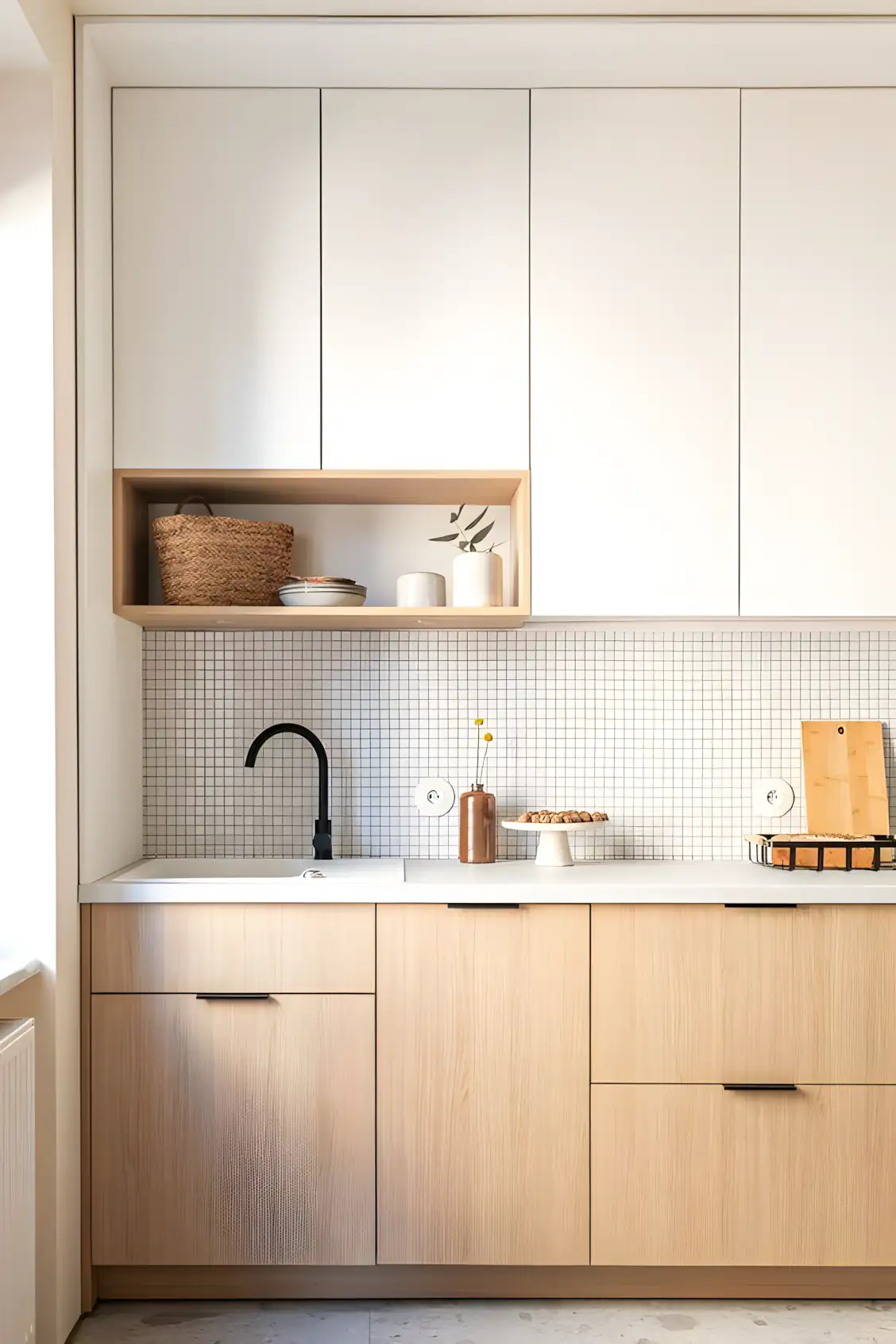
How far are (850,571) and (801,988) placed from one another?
0.90m

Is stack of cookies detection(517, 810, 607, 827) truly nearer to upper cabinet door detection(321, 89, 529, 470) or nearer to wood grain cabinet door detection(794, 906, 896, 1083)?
wood grain cabinet door detection(794, 906, 896, 1083)

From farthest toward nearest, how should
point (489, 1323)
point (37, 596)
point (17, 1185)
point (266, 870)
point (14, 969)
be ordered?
point (266, 870), point (489, 1323), point (37, 596), point (14, 969), point (17, 1185)

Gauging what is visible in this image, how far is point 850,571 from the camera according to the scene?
7.50 feet

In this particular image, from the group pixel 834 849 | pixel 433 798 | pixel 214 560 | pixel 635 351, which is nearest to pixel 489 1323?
pixel 433 798

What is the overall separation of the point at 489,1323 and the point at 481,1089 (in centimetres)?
45

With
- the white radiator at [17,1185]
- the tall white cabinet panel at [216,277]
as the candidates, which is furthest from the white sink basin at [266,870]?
the tall white cabinet panel at [216,277]

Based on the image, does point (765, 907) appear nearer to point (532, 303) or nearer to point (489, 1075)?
point (489, 1075)

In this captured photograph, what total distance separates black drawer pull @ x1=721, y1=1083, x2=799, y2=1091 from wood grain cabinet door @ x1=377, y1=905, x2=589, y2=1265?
0.96ft

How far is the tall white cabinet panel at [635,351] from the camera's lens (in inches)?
89.6

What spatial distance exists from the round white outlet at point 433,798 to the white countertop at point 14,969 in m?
0.97

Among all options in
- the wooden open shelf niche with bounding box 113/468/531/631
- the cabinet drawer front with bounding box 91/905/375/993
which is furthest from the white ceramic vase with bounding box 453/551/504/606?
the cabinet drawer front with bounding box 91/905/375/993

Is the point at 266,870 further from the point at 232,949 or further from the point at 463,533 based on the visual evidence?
the point at 463,533

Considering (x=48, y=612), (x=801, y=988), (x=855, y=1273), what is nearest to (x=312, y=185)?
(x=48, y=612)

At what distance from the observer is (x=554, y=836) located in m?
2.38
